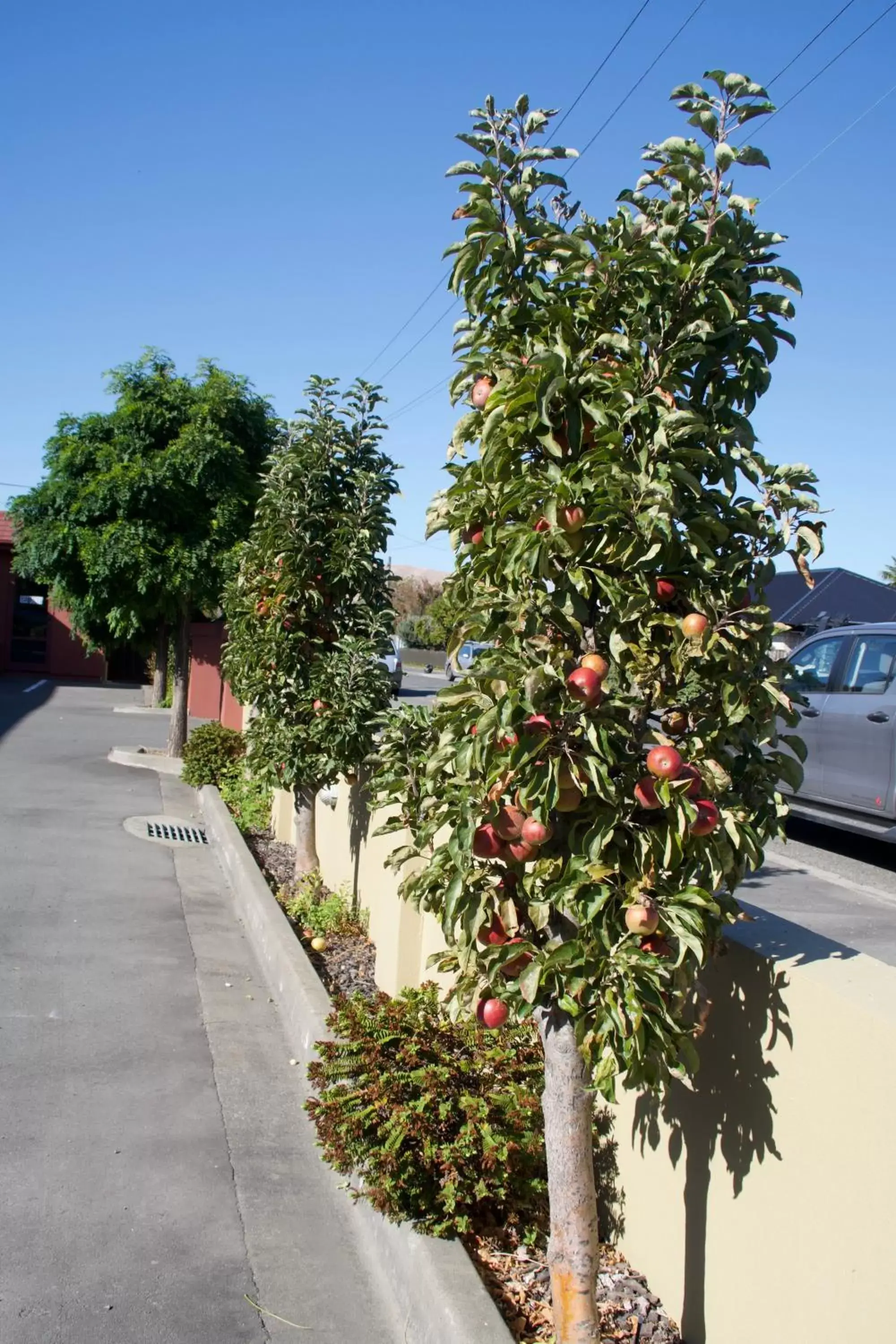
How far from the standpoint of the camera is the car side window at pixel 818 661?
32.0 feet

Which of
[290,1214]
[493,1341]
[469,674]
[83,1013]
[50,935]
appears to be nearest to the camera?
[469,674]

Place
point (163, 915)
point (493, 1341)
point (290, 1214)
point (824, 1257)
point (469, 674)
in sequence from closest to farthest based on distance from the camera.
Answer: point (824, 1257) → point (469, 674) → point (493, 1341) → point (290, 1214) → point (163, 915)

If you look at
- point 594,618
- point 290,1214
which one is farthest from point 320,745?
point 594,618

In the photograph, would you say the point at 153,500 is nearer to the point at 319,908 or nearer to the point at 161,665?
the point at 161,665

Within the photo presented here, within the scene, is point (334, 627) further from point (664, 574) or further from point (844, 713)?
point (664, 574)

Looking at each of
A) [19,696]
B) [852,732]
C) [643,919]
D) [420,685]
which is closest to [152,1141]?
[643,919]

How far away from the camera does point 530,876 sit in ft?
9.87

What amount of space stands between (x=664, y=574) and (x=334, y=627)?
5444mm

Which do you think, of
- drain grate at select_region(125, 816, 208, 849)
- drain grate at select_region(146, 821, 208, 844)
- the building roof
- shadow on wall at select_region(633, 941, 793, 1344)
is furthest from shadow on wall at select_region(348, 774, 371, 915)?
the building roof

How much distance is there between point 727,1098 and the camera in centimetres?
329

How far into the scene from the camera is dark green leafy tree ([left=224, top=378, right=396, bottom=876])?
25.6 feet

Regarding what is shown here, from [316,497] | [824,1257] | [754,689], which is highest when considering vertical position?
[316,497]

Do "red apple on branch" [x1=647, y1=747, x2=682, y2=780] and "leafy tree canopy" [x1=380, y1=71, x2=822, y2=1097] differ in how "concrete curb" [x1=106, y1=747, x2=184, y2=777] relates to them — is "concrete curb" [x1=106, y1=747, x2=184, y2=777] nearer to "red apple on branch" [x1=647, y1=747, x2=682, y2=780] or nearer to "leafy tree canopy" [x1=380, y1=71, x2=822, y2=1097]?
"leafy tree canopy" [x1=380, y1=71, x2=822, y2=1097]

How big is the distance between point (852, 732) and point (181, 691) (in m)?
10.2
